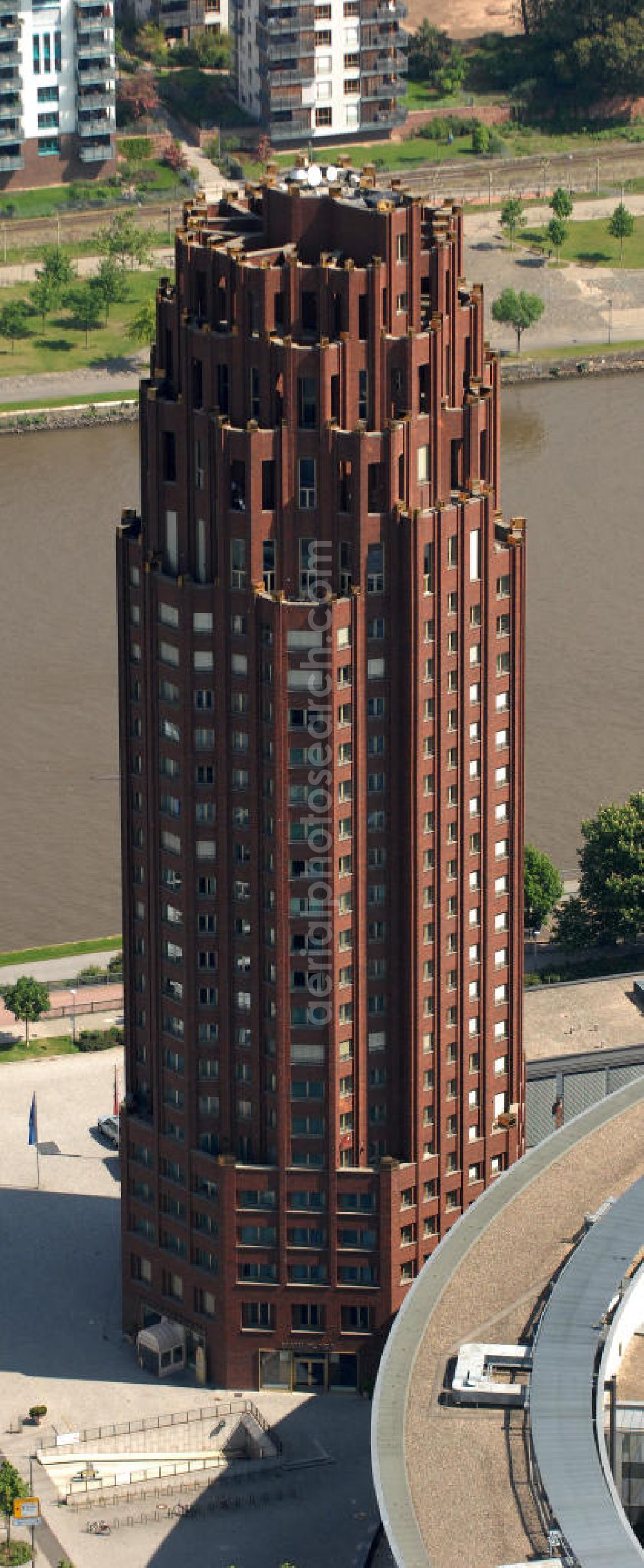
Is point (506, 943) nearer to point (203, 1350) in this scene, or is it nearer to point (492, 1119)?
point (492, 1119)

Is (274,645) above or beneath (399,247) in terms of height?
beneath

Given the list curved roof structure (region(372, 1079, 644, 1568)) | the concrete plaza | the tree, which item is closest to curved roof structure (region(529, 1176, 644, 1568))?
curved roof structure (region(372, 1079, 644, 1568))

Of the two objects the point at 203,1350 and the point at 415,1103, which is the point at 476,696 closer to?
the point at 415,1103

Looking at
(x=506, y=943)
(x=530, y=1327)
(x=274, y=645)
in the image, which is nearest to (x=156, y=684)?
(x=274, y=645)

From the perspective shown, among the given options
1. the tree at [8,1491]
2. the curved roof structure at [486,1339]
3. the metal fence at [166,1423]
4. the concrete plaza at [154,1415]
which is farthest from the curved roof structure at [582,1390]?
the tree at [8,1491]

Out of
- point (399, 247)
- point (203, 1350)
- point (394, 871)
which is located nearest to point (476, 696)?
point (394, 871)

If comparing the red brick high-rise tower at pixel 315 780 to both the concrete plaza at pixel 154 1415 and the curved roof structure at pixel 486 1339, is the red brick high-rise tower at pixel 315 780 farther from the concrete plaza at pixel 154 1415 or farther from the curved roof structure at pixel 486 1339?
the curved roof structure at pixel 486 1339

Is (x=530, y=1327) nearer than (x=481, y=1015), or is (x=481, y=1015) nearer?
(x=530, y=1327)

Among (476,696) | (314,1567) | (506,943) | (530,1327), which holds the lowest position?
(314,1567)
